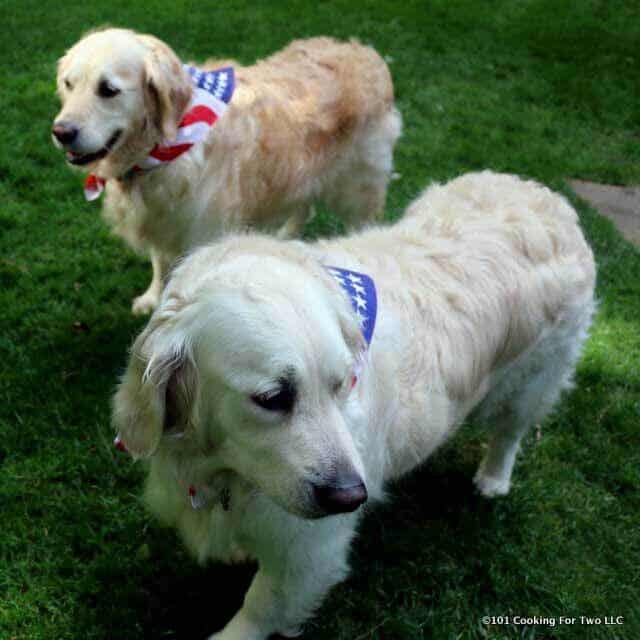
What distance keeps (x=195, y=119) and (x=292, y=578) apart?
241cm

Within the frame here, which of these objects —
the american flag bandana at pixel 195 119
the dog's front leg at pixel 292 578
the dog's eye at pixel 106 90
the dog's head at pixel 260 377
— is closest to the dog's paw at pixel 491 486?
the dog's front leg at pixel 292 578

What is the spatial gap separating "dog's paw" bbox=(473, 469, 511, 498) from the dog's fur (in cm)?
187

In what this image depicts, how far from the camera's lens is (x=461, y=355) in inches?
91.6

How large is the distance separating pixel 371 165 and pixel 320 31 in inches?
190

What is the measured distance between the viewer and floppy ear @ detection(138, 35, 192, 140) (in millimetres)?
3404

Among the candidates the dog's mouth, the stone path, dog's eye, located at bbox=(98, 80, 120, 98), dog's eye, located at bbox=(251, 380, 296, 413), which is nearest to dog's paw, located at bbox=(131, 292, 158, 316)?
the dog's mouth

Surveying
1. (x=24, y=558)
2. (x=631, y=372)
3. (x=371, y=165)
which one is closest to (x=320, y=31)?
(x=371, y=165)

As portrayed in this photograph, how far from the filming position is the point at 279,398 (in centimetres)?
167

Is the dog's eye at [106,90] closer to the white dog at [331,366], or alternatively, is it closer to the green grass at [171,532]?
the green grass at [171,532]

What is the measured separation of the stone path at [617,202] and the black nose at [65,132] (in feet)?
14.8

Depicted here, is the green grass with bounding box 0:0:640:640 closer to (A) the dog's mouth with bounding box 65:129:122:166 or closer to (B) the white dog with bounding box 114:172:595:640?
(B) the white dog with bounding box 114:172:595:640

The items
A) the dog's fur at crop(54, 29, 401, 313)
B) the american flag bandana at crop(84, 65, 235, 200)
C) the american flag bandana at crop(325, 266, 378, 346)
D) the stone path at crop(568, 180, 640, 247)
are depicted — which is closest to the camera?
the american flag bandana at crop(325, 266, 378, 346)

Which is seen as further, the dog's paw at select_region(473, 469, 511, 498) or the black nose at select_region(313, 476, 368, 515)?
the dog's paw at select_region(473, 469, 511, 498)

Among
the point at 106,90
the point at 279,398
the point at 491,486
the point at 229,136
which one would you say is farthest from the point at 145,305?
the point at 279,398
